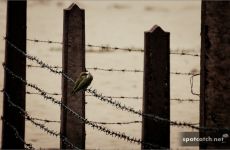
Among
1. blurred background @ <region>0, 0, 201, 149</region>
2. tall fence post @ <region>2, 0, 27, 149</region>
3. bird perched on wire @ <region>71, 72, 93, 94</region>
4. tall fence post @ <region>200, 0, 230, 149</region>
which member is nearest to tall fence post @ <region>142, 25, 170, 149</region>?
tall fence post @ <region>200, 0, 230, 149</region>

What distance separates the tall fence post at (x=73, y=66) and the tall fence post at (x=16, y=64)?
1.37 feet

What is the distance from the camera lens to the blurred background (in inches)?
328

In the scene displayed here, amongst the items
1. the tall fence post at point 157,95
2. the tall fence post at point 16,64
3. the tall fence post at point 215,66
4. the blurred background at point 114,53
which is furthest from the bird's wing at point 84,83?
the blurred background at point 114,53

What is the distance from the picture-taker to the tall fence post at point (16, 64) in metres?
4.41

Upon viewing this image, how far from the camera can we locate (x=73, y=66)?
14.0 ft

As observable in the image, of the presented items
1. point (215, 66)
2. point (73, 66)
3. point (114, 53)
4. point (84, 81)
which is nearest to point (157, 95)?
point (215, 66)

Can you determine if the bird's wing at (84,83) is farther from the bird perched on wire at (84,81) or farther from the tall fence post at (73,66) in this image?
the tall fence post at (73,66)

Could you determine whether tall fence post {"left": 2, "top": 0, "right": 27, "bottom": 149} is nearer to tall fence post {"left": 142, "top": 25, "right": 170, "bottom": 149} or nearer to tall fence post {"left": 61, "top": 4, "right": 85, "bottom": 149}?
tall fence post {"left": 61, "top": 4, "right": 85, "bottom": 149}

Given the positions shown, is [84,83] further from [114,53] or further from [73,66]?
[114,53]

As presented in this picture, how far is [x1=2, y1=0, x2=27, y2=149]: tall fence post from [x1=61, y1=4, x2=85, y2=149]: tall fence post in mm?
418

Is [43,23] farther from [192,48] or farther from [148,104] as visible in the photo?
[148,104]

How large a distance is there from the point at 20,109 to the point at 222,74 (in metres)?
2.41

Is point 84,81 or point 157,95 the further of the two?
point 84,81

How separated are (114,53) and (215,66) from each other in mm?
14508
